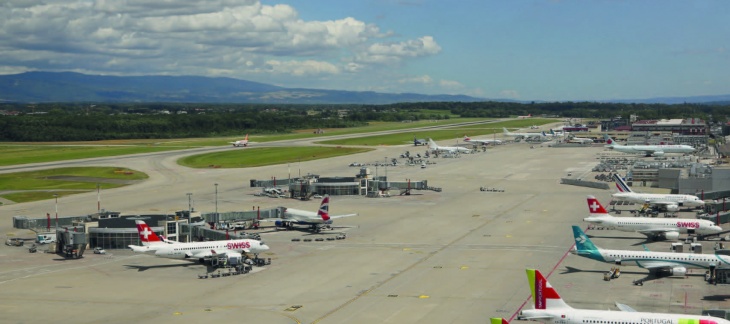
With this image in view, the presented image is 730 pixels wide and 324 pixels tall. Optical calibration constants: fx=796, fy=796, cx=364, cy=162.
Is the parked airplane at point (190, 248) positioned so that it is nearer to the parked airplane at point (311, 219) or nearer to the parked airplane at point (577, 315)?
the parked airplane at point (311, 219)

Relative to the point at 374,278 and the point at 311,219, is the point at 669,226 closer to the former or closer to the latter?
the point at 374,278

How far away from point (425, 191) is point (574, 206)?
33.0 m

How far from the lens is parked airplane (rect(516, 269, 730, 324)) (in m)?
52.0

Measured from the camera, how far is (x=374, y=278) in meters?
77.1

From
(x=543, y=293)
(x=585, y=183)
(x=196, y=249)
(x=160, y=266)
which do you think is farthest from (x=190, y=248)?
(x=585, y=183)

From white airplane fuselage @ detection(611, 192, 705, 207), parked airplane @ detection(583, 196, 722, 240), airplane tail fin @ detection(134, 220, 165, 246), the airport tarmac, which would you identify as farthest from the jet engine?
airplane tail fin @ detection(134, 220, 165, 246)

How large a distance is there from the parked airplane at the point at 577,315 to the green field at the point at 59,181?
113 m

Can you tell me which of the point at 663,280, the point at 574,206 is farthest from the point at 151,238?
the point at 574,206

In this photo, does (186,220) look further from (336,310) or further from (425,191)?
(425,191)

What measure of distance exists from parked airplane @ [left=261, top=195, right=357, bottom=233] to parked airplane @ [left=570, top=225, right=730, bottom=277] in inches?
1478

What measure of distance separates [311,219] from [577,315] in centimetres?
5609

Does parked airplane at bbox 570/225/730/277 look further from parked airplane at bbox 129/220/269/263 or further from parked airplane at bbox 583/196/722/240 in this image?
parked airplane at bbox 129/220/269/263

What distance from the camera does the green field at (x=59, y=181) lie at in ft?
492

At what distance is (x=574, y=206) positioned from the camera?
12606cm
